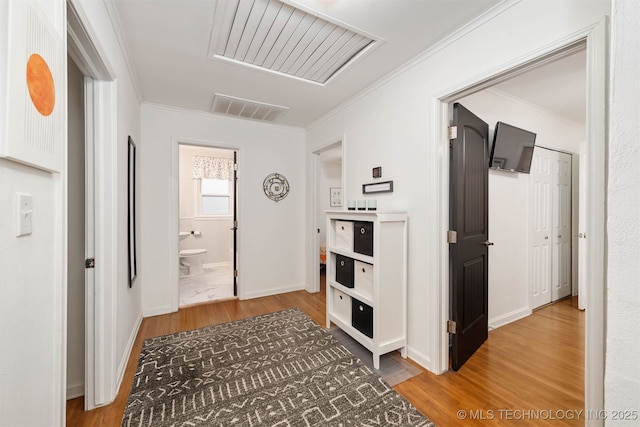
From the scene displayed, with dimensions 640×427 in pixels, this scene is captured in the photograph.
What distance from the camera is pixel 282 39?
187cm

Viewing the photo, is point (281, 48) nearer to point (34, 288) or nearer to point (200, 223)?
point (34, 288)

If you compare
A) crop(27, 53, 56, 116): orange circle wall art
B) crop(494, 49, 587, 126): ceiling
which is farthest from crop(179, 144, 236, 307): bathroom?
crop(494, 49, 587, 126): ceiling

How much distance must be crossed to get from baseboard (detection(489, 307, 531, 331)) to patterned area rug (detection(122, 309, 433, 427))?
1608mm

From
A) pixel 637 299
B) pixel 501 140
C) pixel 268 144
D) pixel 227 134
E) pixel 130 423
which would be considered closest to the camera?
pixel 637 299

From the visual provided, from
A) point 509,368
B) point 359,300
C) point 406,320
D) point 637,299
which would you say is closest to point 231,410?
point 359,300

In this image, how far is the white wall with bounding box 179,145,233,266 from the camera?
5293 millimetres

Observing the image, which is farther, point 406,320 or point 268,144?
point 268,144

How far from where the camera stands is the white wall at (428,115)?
4.61ft

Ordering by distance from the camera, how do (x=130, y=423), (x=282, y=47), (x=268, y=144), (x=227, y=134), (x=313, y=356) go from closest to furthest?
(x=130, y=423) < (x=282, y=47) < (x=313, y=356) < (x=227, y=134) < (x=268, y=144)

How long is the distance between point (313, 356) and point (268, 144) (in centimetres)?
278

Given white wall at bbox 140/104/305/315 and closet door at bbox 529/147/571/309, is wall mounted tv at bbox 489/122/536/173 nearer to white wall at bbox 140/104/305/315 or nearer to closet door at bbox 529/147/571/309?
closet door at bbox 529/147/571/309

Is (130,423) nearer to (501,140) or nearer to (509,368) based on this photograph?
(509,368)

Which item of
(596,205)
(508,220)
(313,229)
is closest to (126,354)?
(313,229)

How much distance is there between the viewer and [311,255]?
12.7 feet
